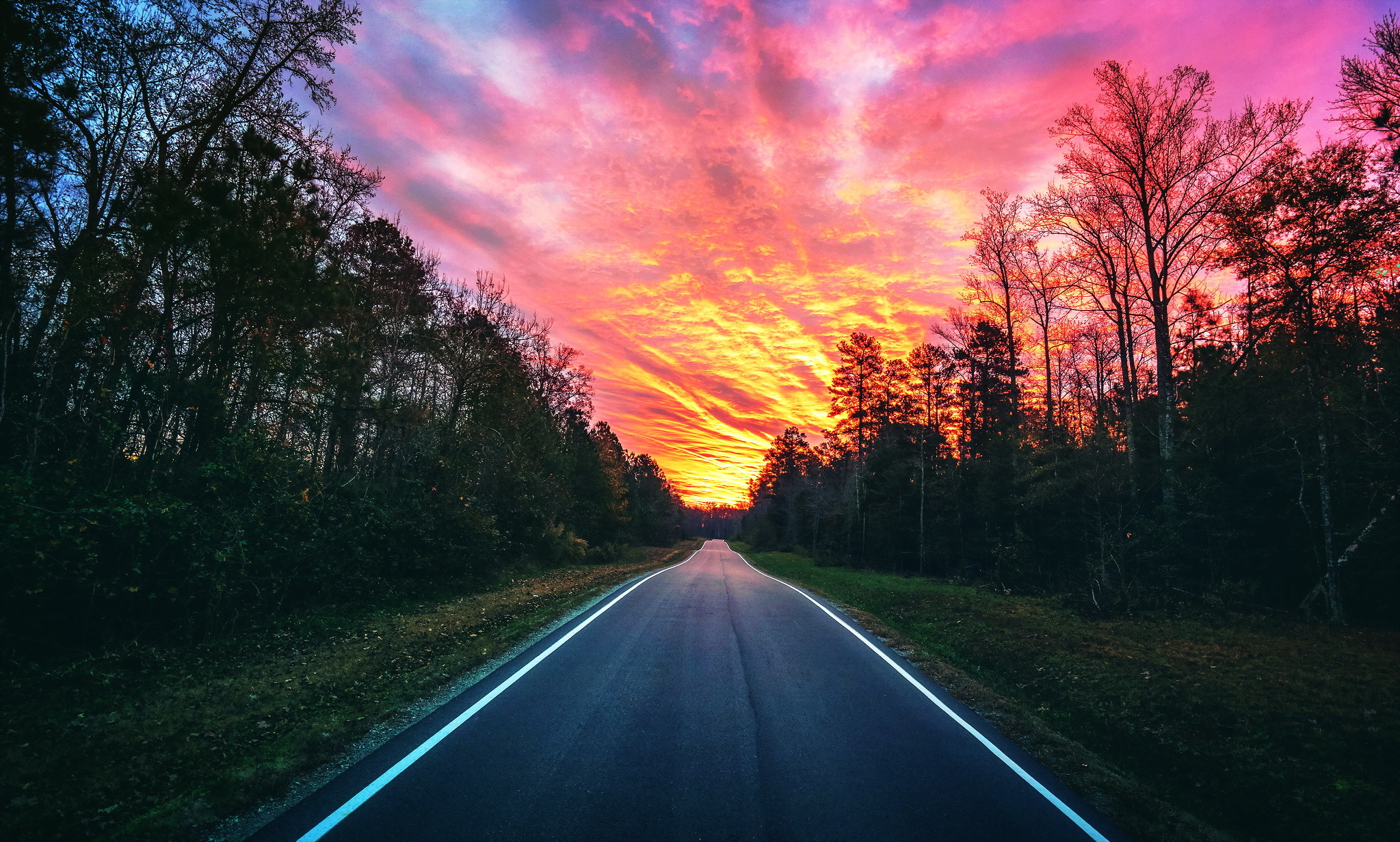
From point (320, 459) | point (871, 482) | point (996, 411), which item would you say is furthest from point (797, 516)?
point (320, 459)

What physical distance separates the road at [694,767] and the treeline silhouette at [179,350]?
533cm

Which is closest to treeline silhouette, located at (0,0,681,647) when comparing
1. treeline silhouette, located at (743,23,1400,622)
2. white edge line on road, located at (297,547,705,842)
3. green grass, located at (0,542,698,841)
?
green grass, located at (0,542,698,841)

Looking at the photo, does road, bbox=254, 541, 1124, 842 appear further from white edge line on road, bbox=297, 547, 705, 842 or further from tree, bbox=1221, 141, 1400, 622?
tree, bbox=1221, 141, 1400, 622

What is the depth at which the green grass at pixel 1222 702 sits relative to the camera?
15.3ft

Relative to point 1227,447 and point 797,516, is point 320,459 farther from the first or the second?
point 797,516

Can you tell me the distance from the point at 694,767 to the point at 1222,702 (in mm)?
7156

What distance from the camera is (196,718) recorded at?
5.29 meters

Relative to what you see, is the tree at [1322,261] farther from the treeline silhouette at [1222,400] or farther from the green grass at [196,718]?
the green grass at [196,718]

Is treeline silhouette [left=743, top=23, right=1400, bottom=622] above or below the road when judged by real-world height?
above

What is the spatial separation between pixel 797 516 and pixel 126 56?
51.4 meters

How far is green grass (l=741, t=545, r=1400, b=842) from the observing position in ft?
15.3

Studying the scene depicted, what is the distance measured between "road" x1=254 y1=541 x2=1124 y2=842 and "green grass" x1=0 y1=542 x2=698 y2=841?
718 millimetres

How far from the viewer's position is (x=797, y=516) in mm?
53500

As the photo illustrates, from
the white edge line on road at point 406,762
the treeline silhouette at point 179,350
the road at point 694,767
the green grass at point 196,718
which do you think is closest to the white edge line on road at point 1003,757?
the road at point 694,767
